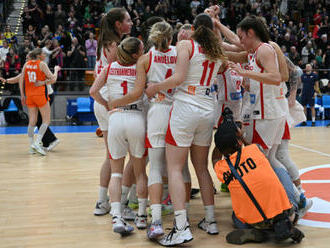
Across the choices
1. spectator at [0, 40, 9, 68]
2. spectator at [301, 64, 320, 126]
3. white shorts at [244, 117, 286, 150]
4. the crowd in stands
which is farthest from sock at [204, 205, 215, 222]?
spectator at [0, 40, 9, 68]

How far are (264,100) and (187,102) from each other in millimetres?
736

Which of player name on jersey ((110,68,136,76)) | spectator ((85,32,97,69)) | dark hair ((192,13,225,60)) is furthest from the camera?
spectator ((85,32,97,69))

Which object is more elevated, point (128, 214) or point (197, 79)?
point (197, 79)

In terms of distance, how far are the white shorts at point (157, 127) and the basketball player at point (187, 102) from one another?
0.08 meters

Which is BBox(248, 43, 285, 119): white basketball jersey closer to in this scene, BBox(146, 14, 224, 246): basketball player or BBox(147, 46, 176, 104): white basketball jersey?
BBox(146, 14, 224, 246): basketball player

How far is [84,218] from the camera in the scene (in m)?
4.07

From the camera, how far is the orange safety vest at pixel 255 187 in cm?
334

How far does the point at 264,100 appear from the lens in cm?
371

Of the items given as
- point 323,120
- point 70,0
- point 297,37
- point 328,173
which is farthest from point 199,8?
point 328,173

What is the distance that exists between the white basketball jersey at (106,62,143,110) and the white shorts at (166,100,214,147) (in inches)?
15.0

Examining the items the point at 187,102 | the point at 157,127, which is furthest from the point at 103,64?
the point at 187,102

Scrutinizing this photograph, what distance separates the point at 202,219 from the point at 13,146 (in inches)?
224

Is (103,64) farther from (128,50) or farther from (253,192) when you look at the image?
(253,192)

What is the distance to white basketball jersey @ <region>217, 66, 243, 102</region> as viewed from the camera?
14.8 ft
